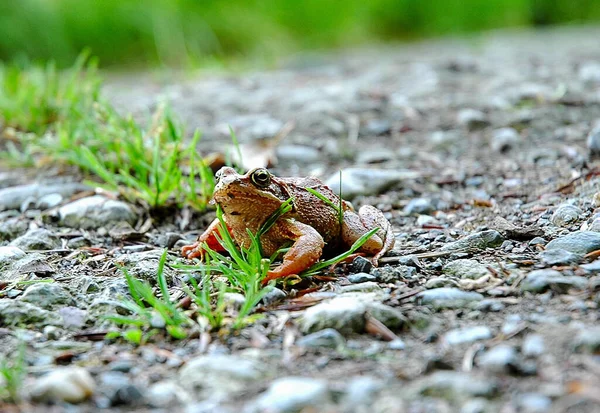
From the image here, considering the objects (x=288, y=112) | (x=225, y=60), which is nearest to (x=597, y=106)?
(x=288, y=112)

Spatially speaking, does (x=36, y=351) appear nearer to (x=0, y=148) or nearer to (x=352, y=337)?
(x=352, y=337)

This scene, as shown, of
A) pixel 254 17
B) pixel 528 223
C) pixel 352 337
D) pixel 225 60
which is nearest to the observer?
pixel 352 337

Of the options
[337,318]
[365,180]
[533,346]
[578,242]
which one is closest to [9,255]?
[337,318]

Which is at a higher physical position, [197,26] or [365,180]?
[197,26]

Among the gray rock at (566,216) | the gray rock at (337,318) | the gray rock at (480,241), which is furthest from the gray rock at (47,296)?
the gray rock at (566,216)

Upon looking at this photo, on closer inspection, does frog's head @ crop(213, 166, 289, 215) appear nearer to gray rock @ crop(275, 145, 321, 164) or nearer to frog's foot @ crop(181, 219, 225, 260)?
frog's foot @ crop(181, 219, 225, 260)

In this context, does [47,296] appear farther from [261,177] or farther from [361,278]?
[361,278]

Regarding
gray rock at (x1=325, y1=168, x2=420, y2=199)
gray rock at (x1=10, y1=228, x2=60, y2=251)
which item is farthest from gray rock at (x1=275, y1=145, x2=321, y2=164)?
gray rock at (x1=10, y1=228, x2=60, y2=251)
